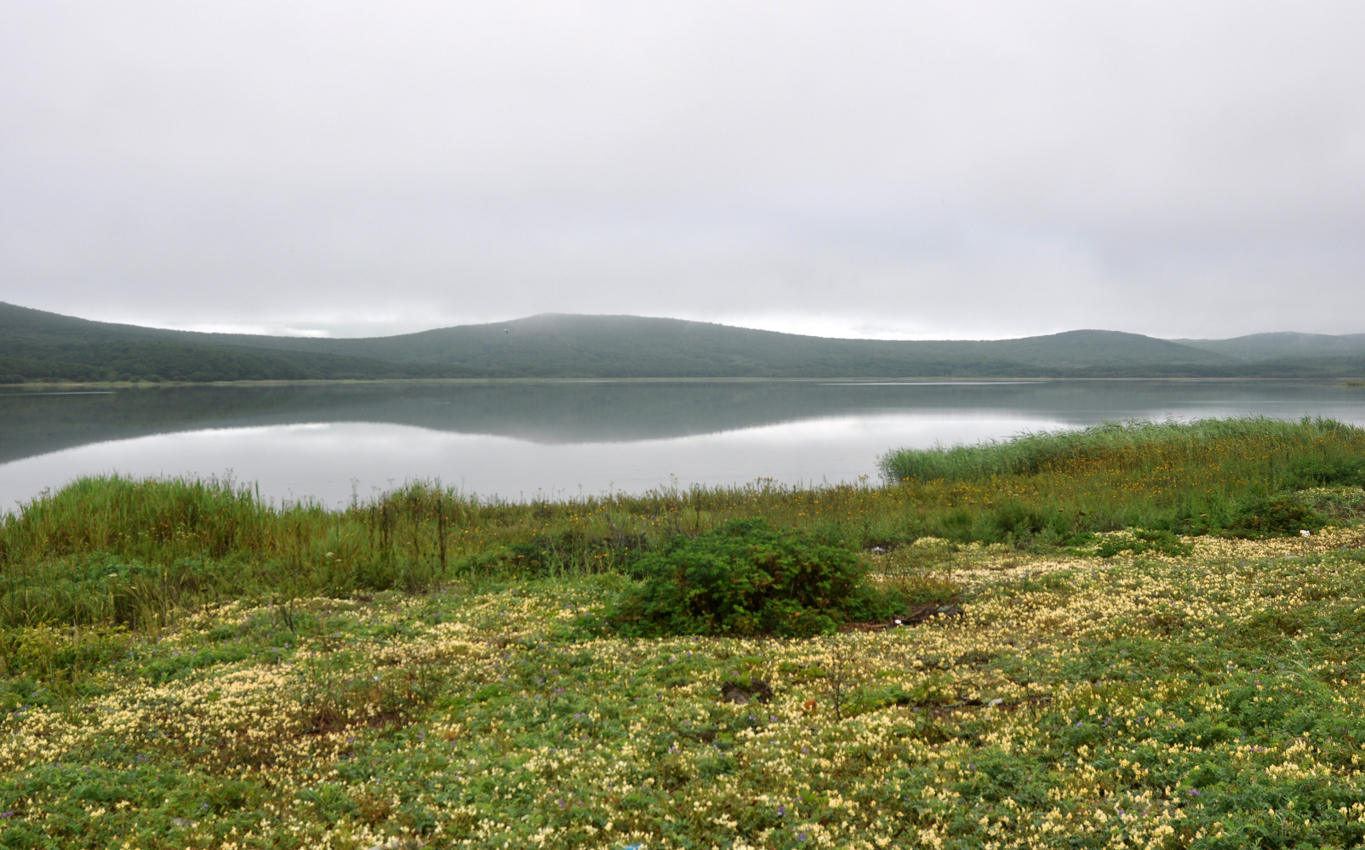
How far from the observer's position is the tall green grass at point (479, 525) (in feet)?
34.9

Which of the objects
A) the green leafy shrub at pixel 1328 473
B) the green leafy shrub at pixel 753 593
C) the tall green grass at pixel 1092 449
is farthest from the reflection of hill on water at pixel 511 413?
the green leafy shrub at pixel 753 593

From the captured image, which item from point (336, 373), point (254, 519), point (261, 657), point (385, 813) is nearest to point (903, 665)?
point (385, 813)

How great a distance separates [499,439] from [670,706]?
129ft

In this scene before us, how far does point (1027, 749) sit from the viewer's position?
4934 mm

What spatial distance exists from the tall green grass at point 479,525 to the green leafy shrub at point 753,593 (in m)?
1.98

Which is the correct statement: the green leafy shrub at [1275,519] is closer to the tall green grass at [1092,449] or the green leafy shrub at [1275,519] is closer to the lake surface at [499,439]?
the tall green grass at [1092,449]

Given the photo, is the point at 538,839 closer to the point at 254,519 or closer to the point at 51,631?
the point at 51,631

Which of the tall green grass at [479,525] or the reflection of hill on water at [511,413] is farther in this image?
the reflection of hill on water at [511,413]

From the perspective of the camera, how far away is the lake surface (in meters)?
29.0

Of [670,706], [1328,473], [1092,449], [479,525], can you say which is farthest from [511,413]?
[670,706]

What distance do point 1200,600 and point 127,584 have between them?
40.4 feet

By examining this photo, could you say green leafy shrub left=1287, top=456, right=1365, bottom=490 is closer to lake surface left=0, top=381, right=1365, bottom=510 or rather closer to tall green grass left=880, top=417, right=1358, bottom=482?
tall green grass left=880, top=417, right=1358, bottom=482

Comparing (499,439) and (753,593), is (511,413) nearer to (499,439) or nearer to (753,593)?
(499,439)

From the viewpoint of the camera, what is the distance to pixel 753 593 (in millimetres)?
8547
